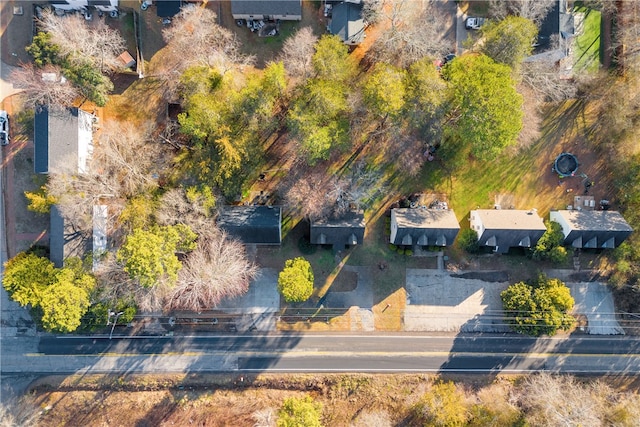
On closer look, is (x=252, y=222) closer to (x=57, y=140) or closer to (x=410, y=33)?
(x=57, y=140)

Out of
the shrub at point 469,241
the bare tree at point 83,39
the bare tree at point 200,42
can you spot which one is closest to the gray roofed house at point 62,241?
the bare tree at point 83,39

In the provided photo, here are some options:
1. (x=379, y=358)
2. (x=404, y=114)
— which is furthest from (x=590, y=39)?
(x=379, y=358)

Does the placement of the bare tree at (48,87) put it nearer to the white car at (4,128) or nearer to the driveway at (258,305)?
the white car at (4,128)

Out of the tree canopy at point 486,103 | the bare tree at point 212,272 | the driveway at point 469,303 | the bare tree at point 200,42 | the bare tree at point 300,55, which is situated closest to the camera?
the tree canopy at point 486,103

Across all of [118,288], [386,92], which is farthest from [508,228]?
[118,288]

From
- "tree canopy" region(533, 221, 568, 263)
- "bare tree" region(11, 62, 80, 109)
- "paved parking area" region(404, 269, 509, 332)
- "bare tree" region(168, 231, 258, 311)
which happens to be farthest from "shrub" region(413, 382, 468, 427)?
"bare tree" region(11, 62, 80, 109)

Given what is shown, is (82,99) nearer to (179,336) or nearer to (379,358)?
(179,336)
